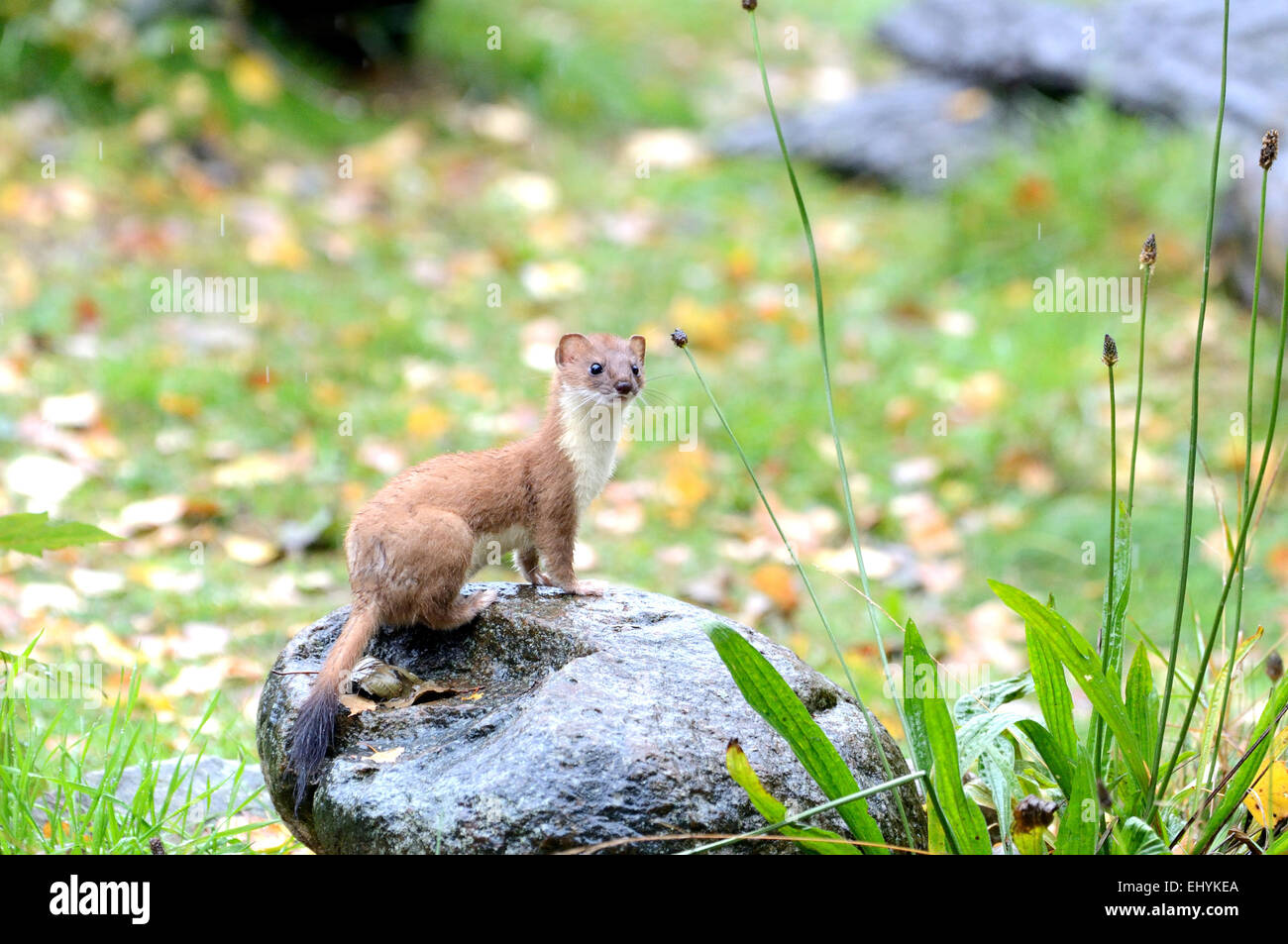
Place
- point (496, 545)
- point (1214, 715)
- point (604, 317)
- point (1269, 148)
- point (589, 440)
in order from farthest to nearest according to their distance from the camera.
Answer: point (604, 317) → point (589, 440) → point (496, 545) → point (1214, 715) → point (1269, 148)

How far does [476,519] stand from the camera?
318cm

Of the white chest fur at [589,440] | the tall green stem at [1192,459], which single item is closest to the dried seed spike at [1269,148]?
the tall green stem at [1192,459]

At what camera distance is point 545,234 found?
314 inches

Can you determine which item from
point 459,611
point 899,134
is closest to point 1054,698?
point 459,611

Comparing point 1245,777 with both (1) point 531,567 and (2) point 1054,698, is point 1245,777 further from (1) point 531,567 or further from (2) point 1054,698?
(1) point 531,567

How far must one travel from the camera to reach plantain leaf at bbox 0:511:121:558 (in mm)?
2406

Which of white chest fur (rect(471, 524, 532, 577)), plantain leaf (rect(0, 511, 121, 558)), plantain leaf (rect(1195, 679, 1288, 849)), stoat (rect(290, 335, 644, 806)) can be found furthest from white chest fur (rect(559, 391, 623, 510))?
plantain leaf (rect(1195, 679, 1288, 849))

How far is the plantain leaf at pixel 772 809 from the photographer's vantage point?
2.29 metres

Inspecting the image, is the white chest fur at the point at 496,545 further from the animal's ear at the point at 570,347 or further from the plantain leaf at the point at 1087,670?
the plantain leaf at the point at 1087,670

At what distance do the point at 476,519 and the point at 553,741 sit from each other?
0.81m

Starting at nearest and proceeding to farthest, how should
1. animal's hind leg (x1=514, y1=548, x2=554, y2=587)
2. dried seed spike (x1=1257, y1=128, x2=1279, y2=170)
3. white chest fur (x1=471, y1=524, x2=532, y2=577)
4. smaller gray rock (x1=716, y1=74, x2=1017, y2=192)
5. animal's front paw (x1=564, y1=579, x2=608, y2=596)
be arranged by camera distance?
dried seed spike (x1=1257, y1=128, x2=1279, y2=170) < white chest fur (x1=471, y1=524, x2=532, y2=577) < animal's front paw (x1=564, y1=579, x2=608, y2=596) < animal's hind leg (x1=514, y1=548, x2=554, y2=587) < smaller gray rock (x1=716, y1=74, x2=1017, y2=192)

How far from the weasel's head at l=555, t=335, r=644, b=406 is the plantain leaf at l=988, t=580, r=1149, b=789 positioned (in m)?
1.15

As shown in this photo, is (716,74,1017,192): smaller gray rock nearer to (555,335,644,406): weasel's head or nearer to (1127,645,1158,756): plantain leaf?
(555,335,644,406): weasel's head
